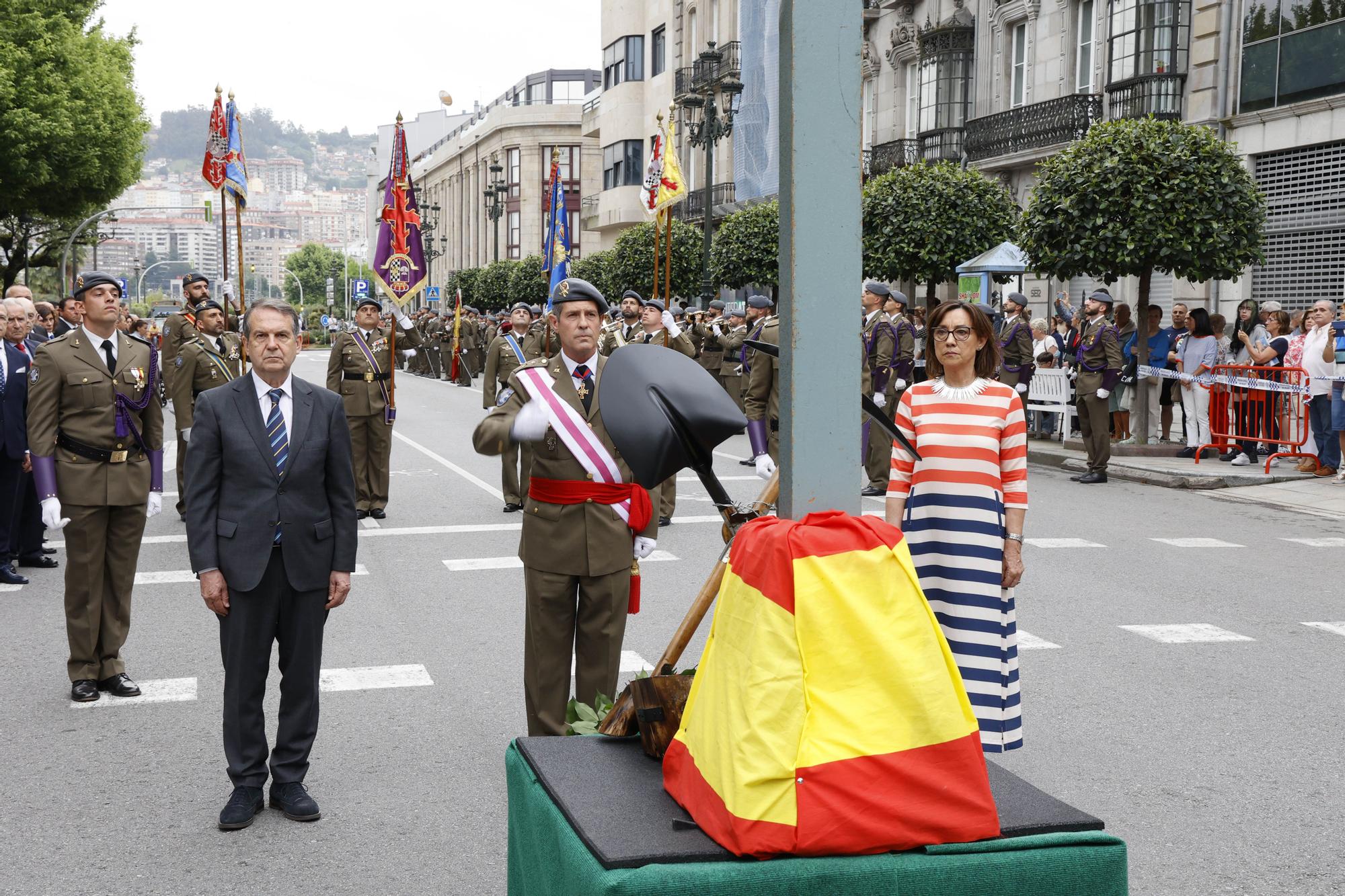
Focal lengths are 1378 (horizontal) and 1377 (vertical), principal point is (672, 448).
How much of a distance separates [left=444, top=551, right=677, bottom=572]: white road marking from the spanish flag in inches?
292

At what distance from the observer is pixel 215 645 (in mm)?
7660

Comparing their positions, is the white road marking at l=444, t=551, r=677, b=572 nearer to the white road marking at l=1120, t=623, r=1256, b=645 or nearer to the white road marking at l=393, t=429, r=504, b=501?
the white road marking at l=393, t=429, r=504, b=501

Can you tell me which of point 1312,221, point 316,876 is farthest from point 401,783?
point 1312,221

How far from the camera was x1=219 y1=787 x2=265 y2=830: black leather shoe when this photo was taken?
4.89 metres

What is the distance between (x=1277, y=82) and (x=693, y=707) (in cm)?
2280

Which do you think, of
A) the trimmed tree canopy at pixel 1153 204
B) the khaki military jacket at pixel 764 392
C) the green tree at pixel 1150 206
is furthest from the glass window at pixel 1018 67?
the khaki military jacket at pixel 764 392

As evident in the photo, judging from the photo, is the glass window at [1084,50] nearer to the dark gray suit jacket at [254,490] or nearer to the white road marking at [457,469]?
the white road marking at [457,469]

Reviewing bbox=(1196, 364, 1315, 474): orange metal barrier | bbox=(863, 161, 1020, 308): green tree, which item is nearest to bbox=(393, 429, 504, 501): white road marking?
bbox=(1196, 364, 1315, 474): orange metal barrier

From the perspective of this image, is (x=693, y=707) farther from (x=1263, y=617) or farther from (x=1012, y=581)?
(x=1263, y=617)

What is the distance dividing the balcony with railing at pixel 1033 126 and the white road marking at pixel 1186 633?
1860cm

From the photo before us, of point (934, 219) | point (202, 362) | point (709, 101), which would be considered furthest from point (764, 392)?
point (709, 101)

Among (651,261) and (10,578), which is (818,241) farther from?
(651,261)

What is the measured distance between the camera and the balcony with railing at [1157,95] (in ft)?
80.2

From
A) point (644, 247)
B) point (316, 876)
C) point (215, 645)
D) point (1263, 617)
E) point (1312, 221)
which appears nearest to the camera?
point (316, 876)
